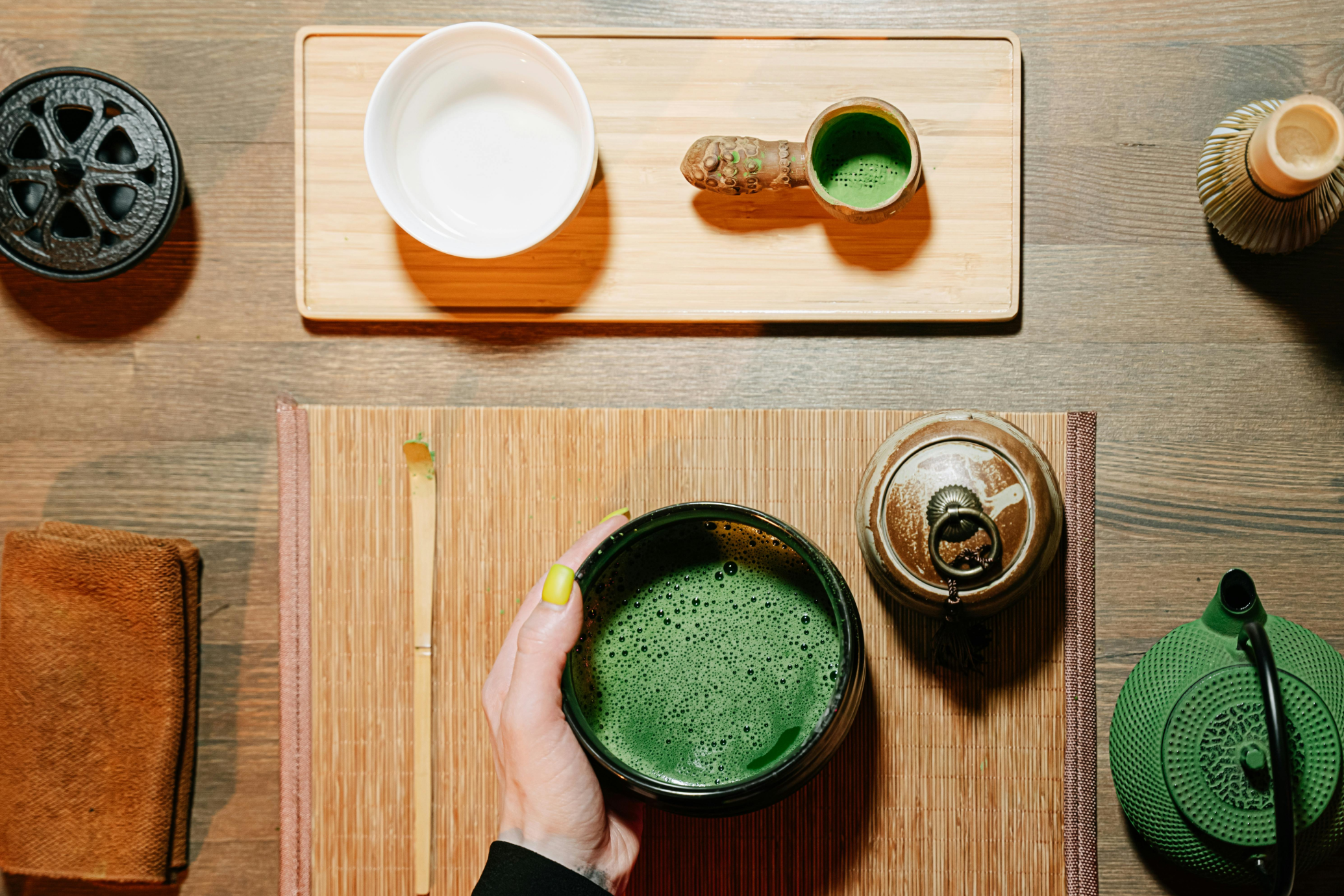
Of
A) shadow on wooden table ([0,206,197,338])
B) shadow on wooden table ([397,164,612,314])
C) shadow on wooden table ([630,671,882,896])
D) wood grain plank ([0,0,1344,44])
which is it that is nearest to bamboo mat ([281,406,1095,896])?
shadow on wooden table ([630,671,882,896])

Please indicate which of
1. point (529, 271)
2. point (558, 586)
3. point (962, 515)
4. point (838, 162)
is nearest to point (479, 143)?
point (529, 271)

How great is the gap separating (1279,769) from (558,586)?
479 mm

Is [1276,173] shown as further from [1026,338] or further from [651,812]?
[651,812]

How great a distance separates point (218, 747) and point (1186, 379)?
39.3 inches

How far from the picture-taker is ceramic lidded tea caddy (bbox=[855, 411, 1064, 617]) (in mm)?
576

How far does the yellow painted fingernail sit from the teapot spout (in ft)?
1.63

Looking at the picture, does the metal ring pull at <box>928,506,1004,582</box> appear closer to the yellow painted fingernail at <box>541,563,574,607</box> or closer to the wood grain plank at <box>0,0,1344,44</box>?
the yellow painted fingernail at <box>541,563,574,607</box>

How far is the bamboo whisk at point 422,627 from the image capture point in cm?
73

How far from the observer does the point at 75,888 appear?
31.9 inches

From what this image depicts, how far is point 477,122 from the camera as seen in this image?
2.57 feet

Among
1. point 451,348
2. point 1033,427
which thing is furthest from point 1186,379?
point 451,348

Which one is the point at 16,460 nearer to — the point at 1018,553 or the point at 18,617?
the point at 18,617

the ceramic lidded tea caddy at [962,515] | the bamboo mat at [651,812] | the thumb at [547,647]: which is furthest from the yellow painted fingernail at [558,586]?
the ceramic lidded tea caddy at [962,515]

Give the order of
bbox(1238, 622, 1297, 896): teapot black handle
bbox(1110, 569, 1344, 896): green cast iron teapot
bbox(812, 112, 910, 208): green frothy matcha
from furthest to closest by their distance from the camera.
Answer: bbox(812, 112, 910, 208): green frothy matcha
bbox(1110, 569, 1344, 896): green cast iron teapot
bbox(1238, 622, 1297, 896): teapot black handle
